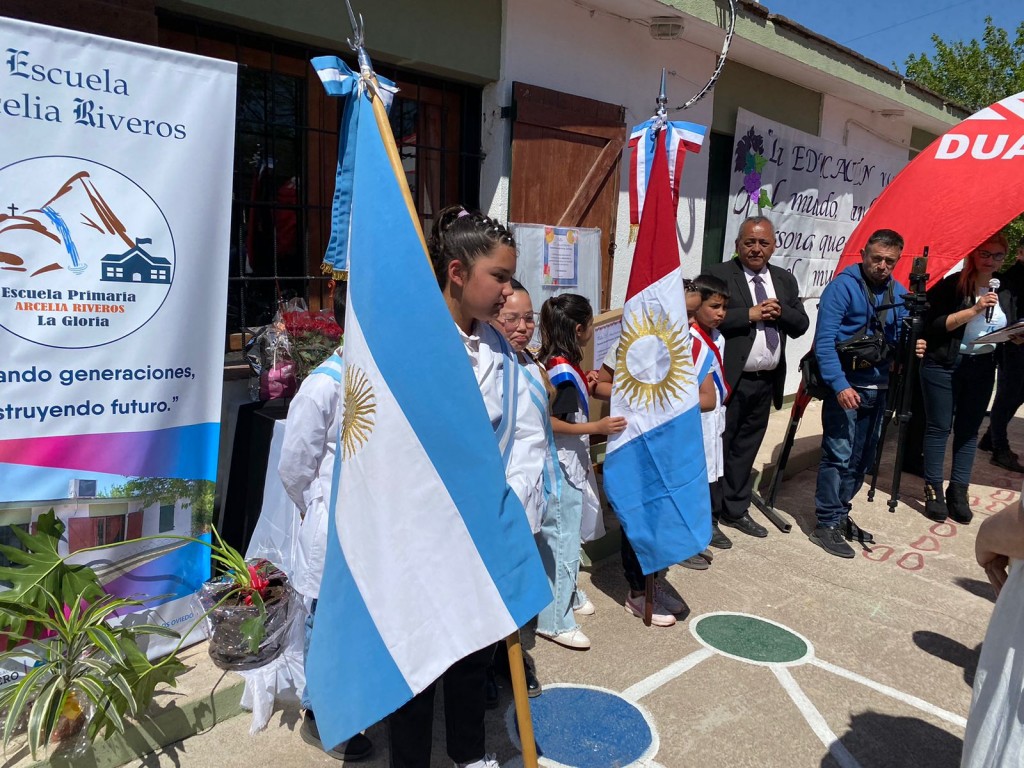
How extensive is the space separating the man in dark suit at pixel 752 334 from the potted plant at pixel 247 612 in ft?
9.30

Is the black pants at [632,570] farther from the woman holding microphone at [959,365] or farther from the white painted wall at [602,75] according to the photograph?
the woman holding microphone at [959,365]

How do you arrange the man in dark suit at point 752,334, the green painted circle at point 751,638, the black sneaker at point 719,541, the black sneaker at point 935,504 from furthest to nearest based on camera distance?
the black sneaker at point 935,504 < the black sneaker at point 719,541 < the man in dark suit at point 752,334 < the green painted circle at point 751,638

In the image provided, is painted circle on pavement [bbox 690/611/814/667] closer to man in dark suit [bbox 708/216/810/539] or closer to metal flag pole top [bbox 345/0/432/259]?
man in dark suit [bbox 708/216/810/539]

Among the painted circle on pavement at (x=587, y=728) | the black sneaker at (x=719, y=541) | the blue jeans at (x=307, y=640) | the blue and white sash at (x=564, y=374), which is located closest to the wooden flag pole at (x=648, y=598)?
the painted circle on pavement at (x=587, y=728)

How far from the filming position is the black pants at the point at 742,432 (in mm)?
4465

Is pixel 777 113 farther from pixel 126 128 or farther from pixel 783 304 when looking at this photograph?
pixel 126 128

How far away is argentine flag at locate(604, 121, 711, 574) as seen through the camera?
3.36 meters

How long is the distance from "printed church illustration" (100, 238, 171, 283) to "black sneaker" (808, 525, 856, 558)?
3935mm

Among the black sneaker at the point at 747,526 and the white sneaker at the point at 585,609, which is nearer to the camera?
the white sneaker at the point at 585,609

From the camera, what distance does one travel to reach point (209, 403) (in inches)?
113

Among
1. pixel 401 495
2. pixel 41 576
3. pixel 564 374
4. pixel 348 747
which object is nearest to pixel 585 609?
pixel 564 374

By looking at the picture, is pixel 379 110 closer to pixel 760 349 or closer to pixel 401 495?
pixel 401 495

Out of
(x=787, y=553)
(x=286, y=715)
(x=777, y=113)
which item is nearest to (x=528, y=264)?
(x=787, y=553)

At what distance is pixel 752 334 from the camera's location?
14.4 feet
